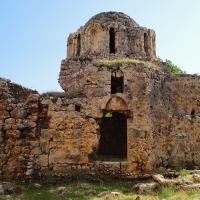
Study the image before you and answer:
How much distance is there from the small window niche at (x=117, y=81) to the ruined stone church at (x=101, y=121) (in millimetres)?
40

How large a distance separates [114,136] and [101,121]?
4.47m

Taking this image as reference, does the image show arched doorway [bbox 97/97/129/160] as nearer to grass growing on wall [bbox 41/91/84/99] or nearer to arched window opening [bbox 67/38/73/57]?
grass growing on wall [bbox 41/91/84/99]

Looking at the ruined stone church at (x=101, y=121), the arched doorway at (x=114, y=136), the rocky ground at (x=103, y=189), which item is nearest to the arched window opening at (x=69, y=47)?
the ruined stone church at (x=101, y=121)

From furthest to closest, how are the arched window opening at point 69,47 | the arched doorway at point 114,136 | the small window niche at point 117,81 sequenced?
the arched window opening at point 69,47, the arched doorway at point 114,136, the small window niche at point 117,81

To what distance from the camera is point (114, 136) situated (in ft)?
48.4

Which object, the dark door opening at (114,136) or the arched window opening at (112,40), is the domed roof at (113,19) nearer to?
the arched window opening at (112,40)

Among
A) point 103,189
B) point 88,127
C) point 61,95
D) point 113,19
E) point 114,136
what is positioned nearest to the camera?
point 103,189

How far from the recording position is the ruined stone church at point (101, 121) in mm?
9992

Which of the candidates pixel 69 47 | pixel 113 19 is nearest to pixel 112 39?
pixel 113 19

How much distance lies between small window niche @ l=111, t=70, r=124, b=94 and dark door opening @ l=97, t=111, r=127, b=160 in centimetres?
298

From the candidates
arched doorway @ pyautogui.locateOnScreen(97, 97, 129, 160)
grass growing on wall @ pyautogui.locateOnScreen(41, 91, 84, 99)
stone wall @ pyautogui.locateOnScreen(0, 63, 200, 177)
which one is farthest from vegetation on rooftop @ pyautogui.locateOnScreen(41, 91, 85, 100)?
arched doorway @ pyautogui.locateOnScreen(97, 97, 129, 160)

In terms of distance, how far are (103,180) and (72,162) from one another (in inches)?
50.4

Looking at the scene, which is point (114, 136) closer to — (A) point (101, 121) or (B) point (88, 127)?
(A) point (101, 121)

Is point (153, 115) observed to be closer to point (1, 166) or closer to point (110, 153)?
point (110, 153)
